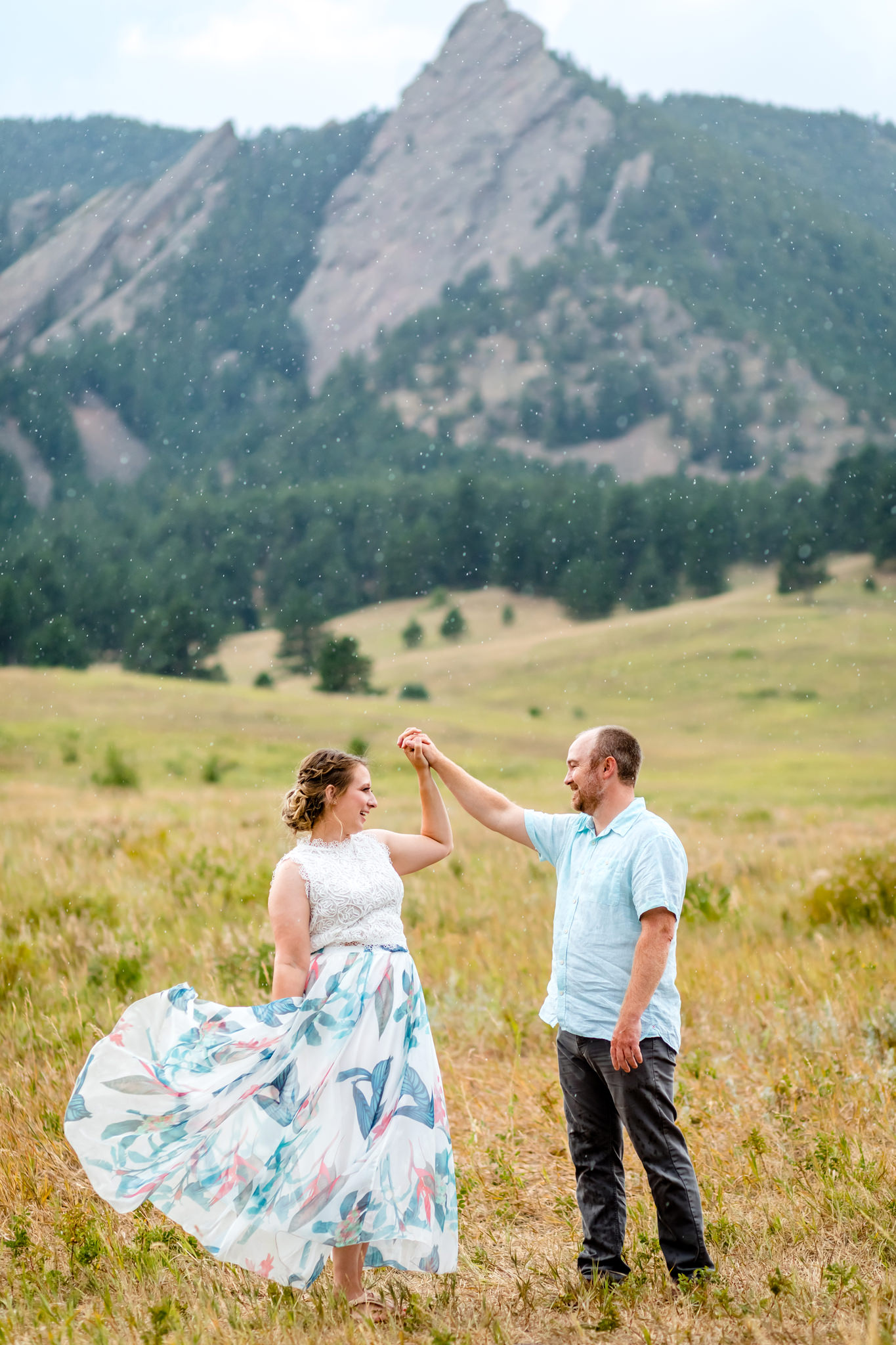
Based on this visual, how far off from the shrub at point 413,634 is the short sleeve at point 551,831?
382 feet

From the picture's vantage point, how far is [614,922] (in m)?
3.97

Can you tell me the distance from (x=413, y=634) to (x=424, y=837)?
11913 cm

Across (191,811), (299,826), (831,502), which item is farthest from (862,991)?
(831,502)

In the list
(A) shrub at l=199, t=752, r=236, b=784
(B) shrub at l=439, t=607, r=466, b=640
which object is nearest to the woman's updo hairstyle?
(A) shrub at l=199, t=752, r=236, b=784

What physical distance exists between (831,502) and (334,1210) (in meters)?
126

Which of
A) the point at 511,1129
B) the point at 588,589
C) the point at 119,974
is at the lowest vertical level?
the point at 511,1129

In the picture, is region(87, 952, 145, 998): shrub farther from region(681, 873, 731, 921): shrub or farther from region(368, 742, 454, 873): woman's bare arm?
region(681, 873, 731, 921): shrub

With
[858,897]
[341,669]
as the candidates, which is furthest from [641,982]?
[341,669]

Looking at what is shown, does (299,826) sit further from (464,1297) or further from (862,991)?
(862,991)

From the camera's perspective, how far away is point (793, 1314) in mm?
3775

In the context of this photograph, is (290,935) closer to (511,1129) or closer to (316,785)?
(316,785)

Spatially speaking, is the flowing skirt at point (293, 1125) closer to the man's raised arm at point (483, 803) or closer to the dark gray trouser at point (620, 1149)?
the dark gray trouser at point (620, 1149)

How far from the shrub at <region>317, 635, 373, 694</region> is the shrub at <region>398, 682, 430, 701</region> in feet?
11.0

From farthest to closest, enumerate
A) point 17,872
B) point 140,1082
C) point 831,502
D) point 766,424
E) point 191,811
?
point 766,424, point 831,502, point 191,811, point 17,872, point 140,1082
